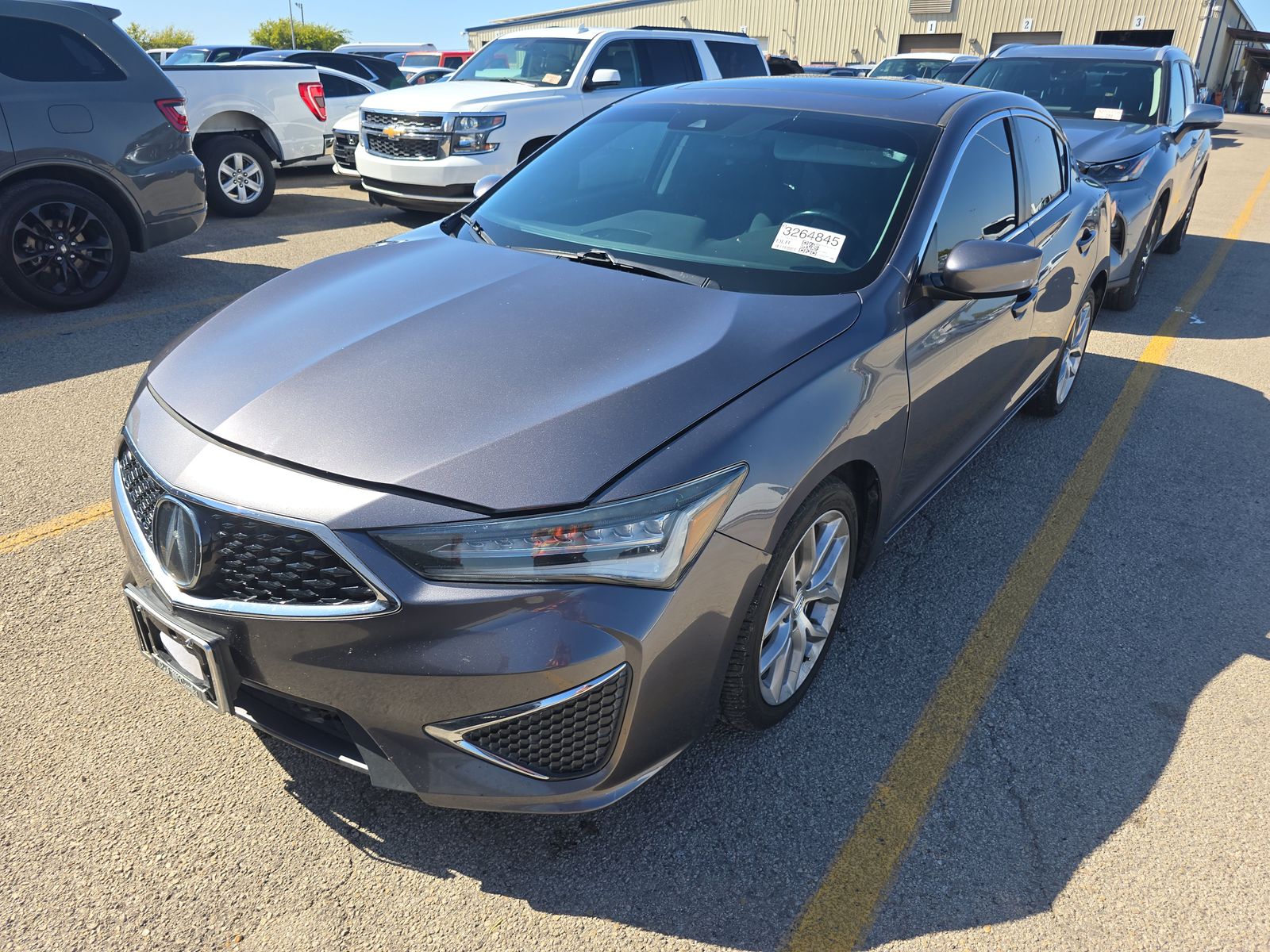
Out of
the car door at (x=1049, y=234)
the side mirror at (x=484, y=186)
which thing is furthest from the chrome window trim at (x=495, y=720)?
the car door at (x=1049, y=234)

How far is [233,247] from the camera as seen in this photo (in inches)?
332

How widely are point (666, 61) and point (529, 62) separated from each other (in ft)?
4.80

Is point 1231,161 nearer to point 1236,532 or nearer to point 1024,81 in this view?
point 1024,81

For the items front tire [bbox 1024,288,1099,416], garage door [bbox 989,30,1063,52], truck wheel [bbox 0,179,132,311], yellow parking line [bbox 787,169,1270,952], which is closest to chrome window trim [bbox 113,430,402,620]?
yellow parking line [bbox 787,169,1270,952]

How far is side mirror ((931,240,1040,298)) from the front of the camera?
9.52 ft

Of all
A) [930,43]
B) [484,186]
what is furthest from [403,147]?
[930,43]

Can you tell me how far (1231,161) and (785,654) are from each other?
22832 millimetres

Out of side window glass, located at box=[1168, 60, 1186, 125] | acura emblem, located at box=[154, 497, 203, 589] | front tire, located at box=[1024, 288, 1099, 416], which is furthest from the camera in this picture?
side window glass, located at box=[1168, 60, 1186, 125]

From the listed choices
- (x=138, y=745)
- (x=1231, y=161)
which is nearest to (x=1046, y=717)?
(x=138, y=745)

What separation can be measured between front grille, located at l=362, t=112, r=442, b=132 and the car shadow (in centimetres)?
648

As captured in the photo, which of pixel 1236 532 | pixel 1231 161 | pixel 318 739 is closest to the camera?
pixel 318 739

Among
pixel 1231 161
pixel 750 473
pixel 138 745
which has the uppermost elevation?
pixel 750 473

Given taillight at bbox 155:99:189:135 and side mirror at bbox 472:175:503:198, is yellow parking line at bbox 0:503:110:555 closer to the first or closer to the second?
side mirror at bbox 472:175:503:198

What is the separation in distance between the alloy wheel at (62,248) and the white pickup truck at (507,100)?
121 inches
